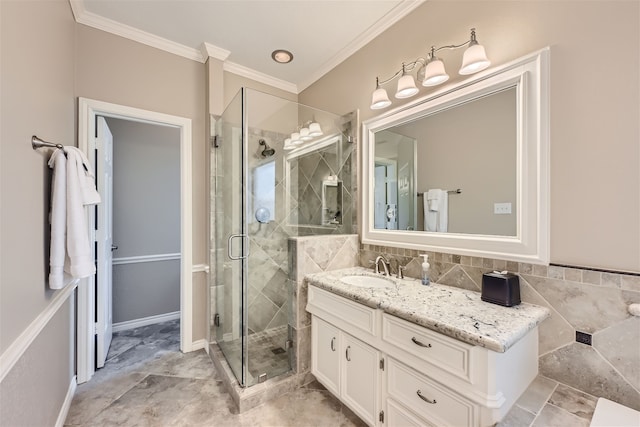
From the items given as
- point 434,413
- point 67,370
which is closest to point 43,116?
point 67,370

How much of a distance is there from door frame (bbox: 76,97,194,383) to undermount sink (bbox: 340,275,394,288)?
1.52 metres

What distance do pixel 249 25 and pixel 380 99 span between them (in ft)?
4.07

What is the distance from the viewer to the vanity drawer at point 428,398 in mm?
1093

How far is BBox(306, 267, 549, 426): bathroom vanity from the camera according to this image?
1.04 metres

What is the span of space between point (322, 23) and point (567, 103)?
5.78ft

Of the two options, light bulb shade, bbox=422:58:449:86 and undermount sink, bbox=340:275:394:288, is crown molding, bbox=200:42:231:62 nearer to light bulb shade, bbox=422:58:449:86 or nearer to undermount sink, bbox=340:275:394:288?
light bulb shade, bbox=422:58:449:86

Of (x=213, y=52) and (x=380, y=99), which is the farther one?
(x=213, y=52)

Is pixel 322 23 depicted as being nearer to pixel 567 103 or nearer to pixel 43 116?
pixel 567 103

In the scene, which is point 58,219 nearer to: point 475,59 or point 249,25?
point 249,25

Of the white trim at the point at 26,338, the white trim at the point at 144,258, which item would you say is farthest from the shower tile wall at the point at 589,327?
the white trim at the point at 144,258

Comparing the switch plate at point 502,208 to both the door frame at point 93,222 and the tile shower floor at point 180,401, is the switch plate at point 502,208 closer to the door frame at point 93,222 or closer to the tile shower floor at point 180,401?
the tile shower floor at point 180,401

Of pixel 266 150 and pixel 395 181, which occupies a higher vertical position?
pixel 266 150

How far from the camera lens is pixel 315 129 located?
8.27ft

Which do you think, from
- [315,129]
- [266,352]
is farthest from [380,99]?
[266,352]
